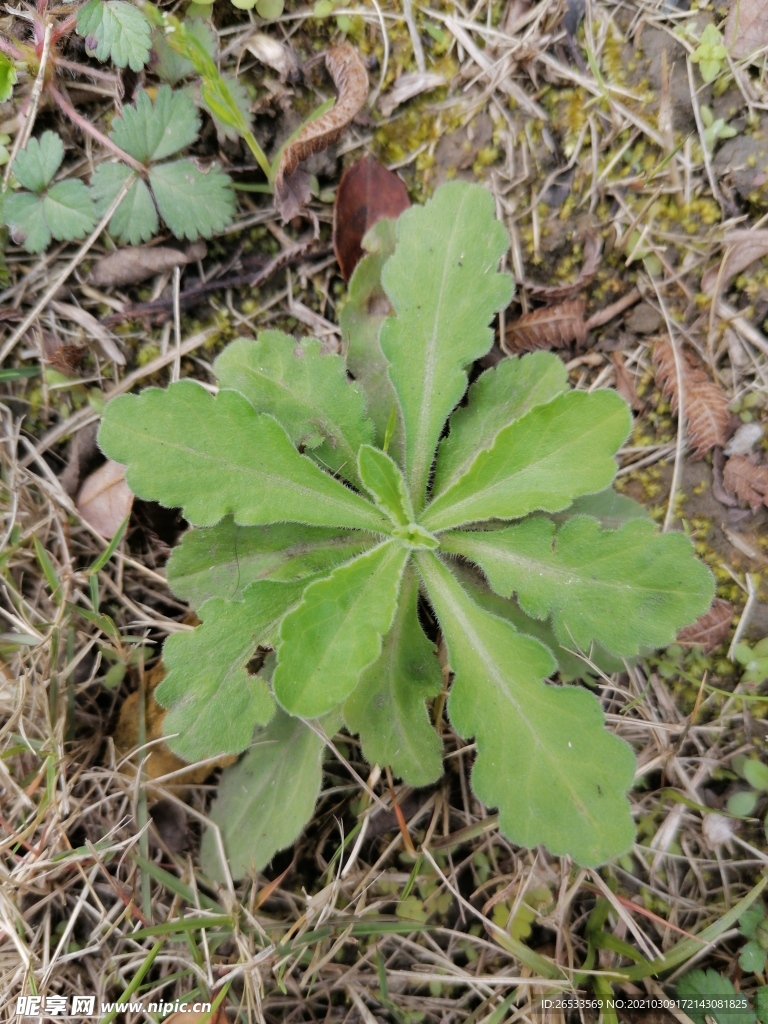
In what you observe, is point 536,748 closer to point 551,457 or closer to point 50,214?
point 551,457

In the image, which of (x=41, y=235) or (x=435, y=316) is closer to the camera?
(x=435, y=316)

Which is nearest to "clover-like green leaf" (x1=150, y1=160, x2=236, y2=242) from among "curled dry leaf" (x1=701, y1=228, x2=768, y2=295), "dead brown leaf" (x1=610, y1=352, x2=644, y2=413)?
"dead brown leaf" (x1=610, y1=352, x2=644, y2=413)

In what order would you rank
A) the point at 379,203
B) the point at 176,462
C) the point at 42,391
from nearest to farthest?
the point at 176,462
the point at 379,203
the point at 42,391

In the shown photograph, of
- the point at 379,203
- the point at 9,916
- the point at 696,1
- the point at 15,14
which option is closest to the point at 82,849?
the point at 9,916

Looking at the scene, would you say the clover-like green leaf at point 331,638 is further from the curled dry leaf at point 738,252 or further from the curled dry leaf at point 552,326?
the curled dry leaf at point 738,252

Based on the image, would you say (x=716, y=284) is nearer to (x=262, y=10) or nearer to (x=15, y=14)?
(x=262, y=10)

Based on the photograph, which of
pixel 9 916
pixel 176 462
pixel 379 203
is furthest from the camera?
pixel 379 203
